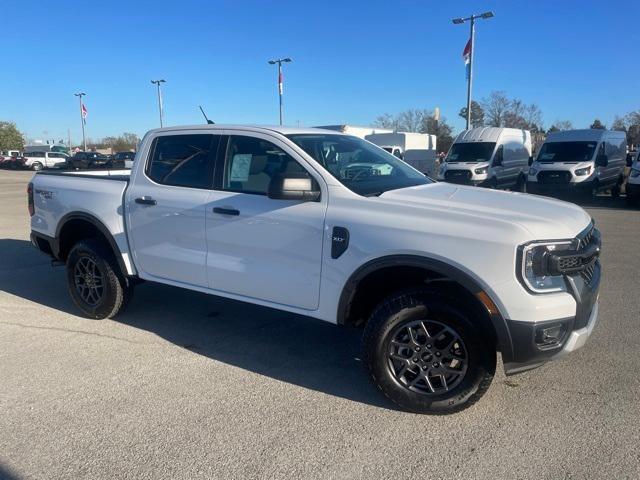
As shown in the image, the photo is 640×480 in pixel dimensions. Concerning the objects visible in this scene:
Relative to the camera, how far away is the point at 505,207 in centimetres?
353

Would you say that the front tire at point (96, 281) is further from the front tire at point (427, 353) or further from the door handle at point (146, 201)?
the front tire at point (427, 353)

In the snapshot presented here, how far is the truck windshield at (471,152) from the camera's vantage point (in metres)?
20.5

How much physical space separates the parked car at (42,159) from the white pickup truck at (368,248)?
45.3 m

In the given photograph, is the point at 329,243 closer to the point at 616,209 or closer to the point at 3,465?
the point at 3,465

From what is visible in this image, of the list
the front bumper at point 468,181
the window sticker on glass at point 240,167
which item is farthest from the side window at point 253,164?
the front bumper at point 468,181

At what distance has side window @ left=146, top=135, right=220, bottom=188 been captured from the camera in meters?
4.50

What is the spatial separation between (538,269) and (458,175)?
1758 cm

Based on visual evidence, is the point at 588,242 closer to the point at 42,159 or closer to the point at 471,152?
the point at 471,152

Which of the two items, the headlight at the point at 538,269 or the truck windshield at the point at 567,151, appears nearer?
the headlight at the point at 538,269

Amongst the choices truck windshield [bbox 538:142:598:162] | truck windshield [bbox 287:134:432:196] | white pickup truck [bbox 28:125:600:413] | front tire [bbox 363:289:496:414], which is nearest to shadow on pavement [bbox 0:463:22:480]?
white pickup truck [bbox 28:125:600:413]

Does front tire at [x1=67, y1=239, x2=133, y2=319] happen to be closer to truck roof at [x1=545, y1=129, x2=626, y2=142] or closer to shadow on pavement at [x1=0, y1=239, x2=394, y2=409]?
shadow on pavement at [x1=0, y1=239, x2=394, y2=409]

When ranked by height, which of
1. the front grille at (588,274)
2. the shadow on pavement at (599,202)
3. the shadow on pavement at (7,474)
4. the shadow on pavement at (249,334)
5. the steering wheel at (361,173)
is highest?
the steering wheel at (361,173)

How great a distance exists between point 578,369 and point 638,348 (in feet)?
2.59

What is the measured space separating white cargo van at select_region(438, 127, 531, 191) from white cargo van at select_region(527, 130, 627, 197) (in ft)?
6.41
